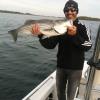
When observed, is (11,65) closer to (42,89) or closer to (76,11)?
(42,89)

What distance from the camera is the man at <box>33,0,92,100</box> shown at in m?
4.29

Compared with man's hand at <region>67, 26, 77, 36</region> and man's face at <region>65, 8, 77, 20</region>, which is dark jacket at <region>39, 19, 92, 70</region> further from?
man's hand at <region>67, 26, 77, 36</region>

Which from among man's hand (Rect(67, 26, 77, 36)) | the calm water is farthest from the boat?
the calm water

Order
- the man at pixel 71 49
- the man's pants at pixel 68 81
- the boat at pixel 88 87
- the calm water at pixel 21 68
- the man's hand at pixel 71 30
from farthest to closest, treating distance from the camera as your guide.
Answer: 1. the calm water at pixel 21 68
2. the man's pants at pixel 68 81
3. the man at pixel 71 49
4. the boat at pixel 88 87
5. the man's hand at pixel 71 30

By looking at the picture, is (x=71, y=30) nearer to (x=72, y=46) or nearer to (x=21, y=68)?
(x=72, y=46)

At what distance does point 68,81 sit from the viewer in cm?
473

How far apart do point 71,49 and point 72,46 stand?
0.06m

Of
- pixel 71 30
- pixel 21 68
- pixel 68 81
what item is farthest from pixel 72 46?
pixel 21 68

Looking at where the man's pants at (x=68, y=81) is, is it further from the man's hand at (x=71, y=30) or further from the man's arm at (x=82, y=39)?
the man's hand at (x=71, y=30)

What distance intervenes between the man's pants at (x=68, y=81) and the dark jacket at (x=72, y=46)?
94mm

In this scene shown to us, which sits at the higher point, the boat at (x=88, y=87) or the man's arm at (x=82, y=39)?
the man's arm at (x=82, y=39)

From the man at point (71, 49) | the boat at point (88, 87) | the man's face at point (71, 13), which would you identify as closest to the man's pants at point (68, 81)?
the man at point (71, 49)

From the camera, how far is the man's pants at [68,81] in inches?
180

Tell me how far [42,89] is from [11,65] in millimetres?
9294
